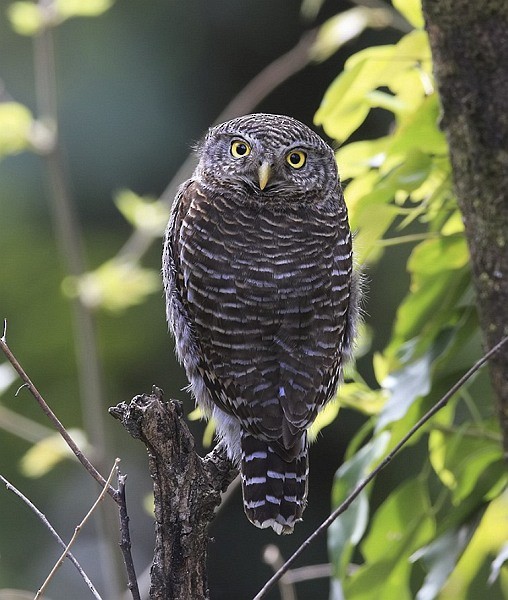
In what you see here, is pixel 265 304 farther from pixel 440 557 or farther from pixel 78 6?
pixel 78 6

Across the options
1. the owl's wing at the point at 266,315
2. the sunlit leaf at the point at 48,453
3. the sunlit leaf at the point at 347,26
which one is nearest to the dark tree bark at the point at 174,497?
the owl's wing at the point at 266,315

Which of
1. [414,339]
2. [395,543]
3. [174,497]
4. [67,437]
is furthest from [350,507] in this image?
[67,437]

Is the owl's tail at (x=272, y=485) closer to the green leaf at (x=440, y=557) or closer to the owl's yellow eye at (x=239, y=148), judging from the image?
the green leaf at (x=440, y=557)

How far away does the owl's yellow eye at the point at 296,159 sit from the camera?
3.56 metres

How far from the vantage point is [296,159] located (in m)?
3.60

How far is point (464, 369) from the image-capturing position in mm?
3289

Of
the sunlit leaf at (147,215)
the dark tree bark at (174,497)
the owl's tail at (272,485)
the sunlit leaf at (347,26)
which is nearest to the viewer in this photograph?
the dark tree bark at (174,497)

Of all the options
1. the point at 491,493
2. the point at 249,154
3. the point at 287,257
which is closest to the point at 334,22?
the point at 249,154

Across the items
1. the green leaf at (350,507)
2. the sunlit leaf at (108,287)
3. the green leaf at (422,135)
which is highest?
the green leaf at (422,135)

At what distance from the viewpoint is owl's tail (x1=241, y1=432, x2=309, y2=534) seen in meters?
2.83

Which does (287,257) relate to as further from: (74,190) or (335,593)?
(74,190)

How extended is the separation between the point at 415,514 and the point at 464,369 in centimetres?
49

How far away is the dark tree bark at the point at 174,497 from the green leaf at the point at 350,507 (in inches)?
34.0

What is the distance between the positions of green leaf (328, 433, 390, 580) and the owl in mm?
222
